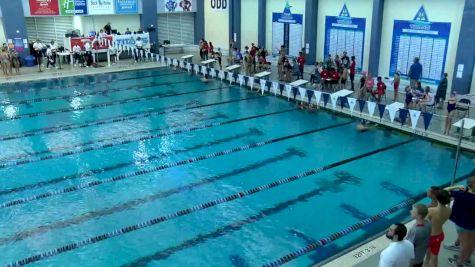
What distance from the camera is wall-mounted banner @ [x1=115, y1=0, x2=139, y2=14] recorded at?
2019 cm

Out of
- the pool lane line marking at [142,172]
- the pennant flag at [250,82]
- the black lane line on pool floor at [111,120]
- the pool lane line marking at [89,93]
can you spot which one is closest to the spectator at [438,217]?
the pool lane line marking at [142,172]

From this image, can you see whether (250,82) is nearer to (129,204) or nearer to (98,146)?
(98,146)

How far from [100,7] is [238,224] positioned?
1646 cm

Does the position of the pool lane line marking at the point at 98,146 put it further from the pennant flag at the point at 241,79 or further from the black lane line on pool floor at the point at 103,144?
the pennant flag at the point at 241,79

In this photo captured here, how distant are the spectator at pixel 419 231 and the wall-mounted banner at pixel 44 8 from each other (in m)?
18.7

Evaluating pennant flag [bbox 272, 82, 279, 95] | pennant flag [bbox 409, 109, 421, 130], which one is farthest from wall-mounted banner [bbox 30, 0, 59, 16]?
Answer: pennant flag [bbox 409, 109, 421, 130]

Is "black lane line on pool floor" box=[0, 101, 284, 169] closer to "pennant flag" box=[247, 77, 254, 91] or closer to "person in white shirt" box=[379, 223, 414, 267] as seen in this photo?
"pennant flag" box=[247, 77, 254, 91]

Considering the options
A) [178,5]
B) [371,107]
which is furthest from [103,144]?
[178,5]

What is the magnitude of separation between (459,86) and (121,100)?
9.88 m

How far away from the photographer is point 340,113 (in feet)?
38.4

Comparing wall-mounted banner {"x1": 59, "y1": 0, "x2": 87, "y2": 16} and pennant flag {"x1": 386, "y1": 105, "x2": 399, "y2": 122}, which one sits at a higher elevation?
wall-mounted banner {"x1": 59, "y1": 0, "x2": 87, "y2": 16}

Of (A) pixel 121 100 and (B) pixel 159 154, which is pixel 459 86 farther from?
(A) pixel 121 100

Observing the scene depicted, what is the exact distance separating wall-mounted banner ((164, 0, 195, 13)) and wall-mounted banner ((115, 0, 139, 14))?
1489 mm

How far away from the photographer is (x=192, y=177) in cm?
782
